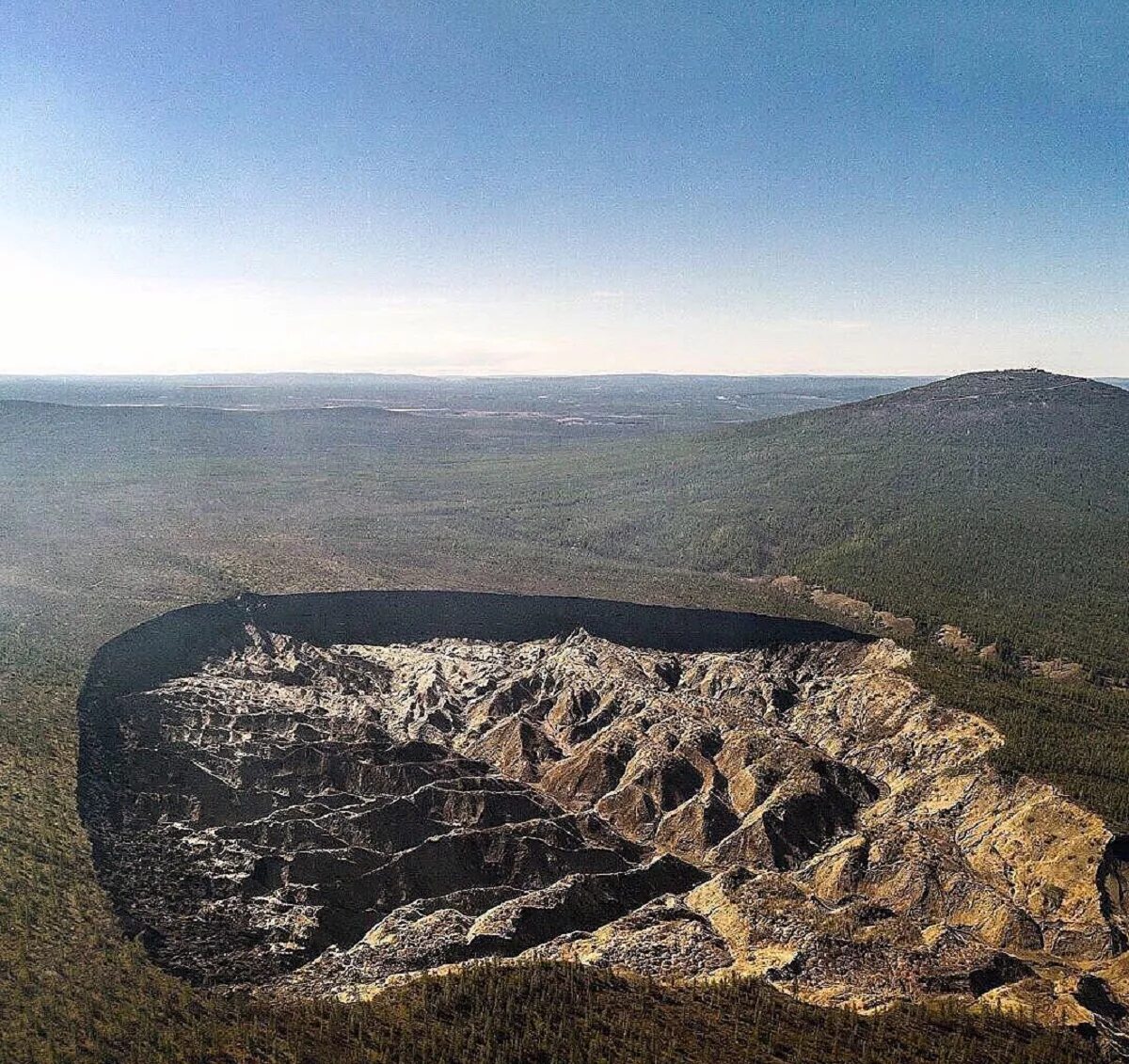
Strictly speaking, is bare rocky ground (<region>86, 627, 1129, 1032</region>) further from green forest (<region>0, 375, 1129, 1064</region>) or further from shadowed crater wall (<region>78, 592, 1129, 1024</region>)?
green forest (<region>0, 375, 1129, 1064</region>)

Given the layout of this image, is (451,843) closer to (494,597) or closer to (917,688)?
(917,688)

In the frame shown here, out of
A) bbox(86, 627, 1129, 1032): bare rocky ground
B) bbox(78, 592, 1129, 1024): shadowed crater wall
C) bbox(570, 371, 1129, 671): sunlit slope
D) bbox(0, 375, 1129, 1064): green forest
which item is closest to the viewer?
bbox(0, 375, 1129, 1064): green forest

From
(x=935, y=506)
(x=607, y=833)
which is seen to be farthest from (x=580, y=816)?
(x=935, y=506)

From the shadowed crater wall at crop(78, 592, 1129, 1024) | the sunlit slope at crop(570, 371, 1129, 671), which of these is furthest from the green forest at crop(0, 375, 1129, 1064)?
the shadowed crater wall at crop(78, 592, 1129, 1024)

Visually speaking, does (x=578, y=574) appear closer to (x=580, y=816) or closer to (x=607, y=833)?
(x=580, y=816)

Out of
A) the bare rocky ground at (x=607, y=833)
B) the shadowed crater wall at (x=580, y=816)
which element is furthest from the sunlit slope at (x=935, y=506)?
the bare rocky ground at (x=607, y=833)

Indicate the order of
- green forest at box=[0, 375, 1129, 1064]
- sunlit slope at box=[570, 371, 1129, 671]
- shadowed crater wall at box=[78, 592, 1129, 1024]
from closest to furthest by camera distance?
green forest at box=[0, 375, 1129, 1064], shadowed crater wall at box=[78, 592, 1129, 1024], sunlit slope at box=[570, 371, 1129, 671]

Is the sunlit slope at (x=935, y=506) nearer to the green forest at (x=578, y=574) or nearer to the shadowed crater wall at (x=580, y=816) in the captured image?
the green forest at (x=578, y=574)

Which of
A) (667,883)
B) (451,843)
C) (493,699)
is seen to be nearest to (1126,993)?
(667,883)
